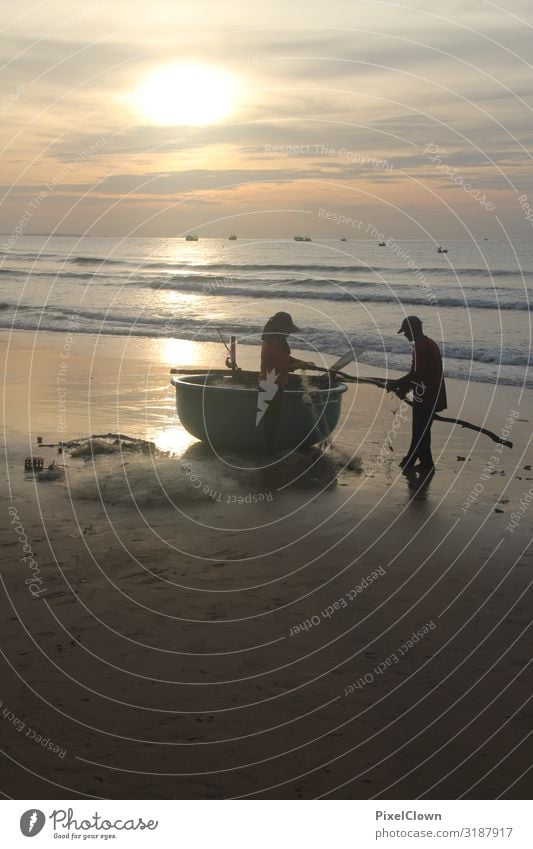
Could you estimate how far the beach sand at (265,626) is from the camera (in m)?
4.98

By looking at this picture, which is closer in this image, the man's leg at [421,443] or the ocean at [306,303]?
the man's leg at [421,443]

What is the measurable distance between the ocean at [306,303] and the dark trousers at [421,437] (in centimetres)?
301

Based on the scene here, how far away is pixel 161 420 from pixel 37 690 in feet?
31.0

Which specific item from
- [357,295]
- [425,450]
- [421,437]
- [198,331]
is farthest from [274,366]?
[357,295]

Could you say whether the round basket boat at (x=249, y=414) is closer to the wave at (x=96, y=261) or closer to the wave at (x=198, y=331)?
the wave at (x=198, y=331)

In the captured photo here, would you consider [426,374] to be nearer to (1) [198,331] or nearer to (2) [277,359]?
(2) [277,359]

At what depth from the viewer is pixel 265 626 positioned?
6.87 m

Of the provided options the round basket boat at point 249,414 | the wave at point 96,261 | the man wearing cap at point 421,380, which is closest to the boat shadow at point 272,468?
the round basket boat at point 249,414

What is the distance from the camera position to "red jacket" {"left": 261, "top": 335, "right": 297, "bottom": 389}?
1212cm

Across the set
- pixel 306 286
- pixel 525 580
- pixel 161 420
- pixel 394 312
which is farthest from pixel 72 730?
pixel 306 286

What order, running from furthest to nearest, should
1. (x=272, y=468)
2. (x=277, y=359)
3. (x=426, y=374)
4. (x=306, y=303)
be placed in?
(x=306, y=303), (x=426, y=374), (x=277, y=359), (x=272, y=468)

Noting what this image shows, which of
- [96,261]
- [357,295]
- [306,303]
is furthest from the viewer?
[96,261]

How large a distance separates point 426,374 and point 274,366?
77.3 inches

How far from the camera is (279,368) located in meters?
12.2
